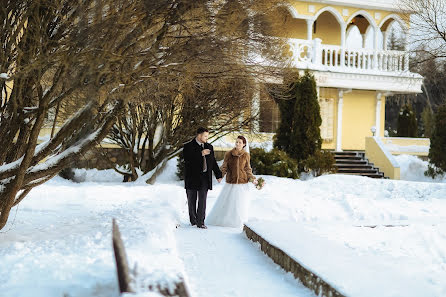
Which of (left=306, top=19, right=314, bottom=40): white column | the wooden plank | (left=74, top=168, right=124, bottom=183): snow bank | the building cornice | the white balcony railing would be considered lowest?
(left=74, top=168, right=124, bottom=183): snow bank

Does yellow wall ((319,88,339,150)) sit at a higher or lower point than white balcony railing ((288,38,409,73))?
lower

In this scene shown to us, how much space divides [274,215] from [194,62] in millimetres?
6066

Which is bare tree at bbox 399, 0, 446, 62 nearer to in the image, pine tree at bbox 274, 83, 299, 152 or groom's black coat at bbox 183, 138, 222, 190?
pine tree at bbox 274, 83, 299, 152

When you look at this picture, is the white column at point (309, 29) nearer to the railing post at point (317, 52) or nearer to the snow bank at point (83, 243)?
the railing post at point (317, 52)

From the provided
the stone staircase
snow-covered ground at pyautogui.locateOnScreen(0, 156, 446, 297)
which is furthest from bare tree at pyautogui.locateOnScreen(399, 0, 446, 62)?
the stone staircase

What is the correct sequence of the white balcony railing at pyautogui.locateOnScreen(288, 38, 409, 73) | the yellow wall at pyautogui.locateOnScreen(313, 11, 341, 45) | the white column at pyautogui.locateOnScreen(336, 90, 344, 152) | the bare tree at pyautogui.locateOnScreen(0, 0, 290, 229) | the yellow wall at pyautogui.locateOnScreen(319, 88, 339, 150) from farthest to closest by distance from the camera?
the yellow wall at pyautogui.locateOnScreen(313, 11, 341, 45)
the yellow wall at pyautogui.locateOnScreen(319, 88, 339, 150)
the white column at pyautogui.locateOnScreen(336, 90, 344, 152)
the white balcony railing at pyautogui.locateOnScreen(288, 38, 409, 73)
the bare tree at pyautogui.locateOnScreen(0, 0, 290, 229)

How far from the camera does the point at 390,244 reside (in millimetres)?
7980

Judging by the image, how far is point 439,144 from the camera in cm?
2069

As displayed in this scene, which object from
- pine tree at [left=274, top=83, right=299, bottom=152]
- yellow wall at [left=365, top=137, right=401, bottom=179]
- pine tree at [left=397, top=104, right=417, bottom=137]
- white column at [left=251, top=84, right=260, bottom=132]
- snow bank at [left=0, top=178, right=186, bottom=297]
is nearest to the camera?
snow bank at [left=0, top=178, right=186, bottom=297]

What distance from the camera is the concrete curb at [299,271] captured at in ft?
15.9

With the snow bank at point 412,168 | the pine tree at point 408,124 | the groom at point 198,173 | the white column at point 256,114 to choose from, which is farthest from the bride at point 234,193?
the pine tree at point 408,124

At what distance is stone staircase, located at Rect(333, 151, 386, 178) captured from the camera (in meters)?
21.8

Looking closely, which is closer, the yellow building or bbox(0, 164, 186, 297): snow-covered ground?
bbox(0, 164, 186, 297): snow-covered ground

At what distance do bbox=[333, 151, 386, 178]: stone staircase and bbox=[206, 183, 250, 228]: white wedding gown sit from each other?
1143 centimetres
